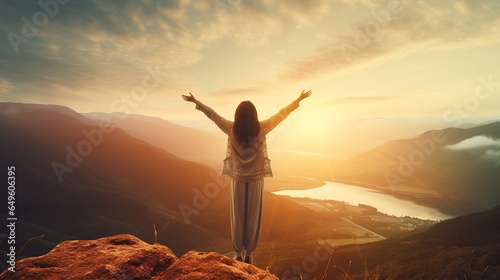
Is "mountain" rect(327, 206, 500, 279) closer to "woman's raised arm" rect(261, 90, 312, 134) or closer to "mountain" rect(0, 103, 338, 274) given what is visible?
"mountain" rect(0, 103, 338, 274)

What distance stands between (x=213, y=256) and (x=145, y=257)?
883mm

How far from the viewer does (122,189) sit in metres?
190

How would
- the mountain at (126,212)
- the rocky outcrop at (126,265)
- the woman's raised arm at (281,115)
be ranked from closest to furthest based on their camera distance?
1. the rocky outcrop at (126,265)
2. the woman's raised arm at (281,115)
3. the mountain at (126,212)

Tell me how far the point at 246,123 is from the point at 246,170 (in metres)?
1.12

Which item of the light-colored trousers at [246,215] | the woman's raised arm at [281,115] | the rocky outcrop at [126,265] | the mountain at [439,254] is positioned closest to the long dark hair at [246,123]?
the woman's raised arm at [281,115]

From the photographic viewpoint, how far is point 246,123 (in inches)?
244

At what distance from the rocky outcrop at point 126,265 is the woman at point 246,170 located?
2.61 m

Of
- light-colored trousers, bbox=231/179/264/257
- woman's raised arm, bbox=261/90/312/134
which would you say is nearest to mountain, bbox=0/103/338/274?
light-colored trousers, bbox=231/179/264/257

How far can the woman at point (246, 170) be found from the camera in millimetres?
6242

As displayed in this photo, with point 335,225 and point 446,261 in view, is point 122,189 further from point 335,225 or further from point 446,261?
point 446,261

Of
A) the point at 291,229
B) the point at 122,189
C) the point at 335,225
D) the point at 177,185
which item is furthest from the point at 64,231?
the point at 335,225

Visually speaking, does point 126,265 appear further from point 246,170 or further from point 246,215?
point 246,170

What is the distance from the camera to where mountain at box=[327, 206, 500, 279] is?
2891 inches

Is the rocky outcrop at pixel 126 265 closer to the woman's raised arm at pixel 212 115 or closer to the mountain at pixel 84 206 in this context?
the woman's raised arm at pixel 212 115
